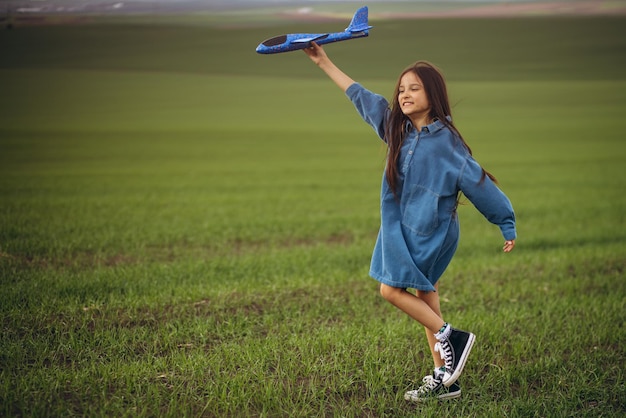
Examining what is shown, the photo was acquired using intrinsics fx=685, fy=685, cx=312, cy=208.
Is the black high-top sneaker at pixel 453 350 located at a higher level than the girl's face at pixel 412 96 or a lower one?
lower

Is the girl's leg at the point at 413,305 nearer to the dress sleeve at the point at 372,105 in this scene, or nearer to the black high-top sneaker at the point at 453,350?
the black high-top sneaker at the point at 453,350

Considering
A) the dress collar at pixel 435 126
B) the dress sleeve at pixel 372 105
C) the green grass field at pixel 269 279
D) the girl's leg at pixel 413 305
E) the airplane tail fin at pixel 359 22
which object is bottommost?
the green grass field at pixel 269 279

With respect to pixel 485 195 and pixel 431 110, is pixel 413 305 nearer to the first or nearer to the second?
pixel 485 195

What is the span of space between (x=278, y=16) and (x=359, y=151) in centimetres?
2130

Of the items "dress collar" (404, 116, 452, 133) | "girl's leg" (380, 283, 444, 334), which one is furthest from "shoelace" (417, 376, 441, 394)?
"dress collar" (404, 116, 452, 133)

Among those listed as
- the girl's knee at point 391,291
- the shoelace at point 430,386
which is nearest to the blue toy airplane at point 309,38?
the girl's knee at point 391,291

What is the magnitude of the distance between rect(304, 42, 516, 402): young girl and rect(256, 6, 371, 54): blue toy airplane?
462 millimetres

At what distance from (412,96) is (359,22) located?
0.70m

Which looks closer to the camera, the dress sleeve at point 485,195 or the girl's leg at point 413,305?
the dress sleeve at point 485,195

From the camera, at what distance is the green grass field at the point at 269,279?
166 inches

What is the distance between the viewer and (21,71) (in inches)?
1294

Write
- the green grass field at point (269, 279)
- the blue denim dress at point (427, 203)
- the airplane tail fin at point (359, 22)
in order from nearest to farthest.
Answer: the blue denim dress at point (427, 203) → the green grass field at point (269, 279) → the airplane tail fin at point (359, 22)

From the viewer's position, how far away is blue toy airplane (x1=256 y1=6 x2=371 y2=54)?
4.13 metres

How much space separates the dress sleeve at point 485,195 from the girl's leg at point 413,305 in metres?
0.64
